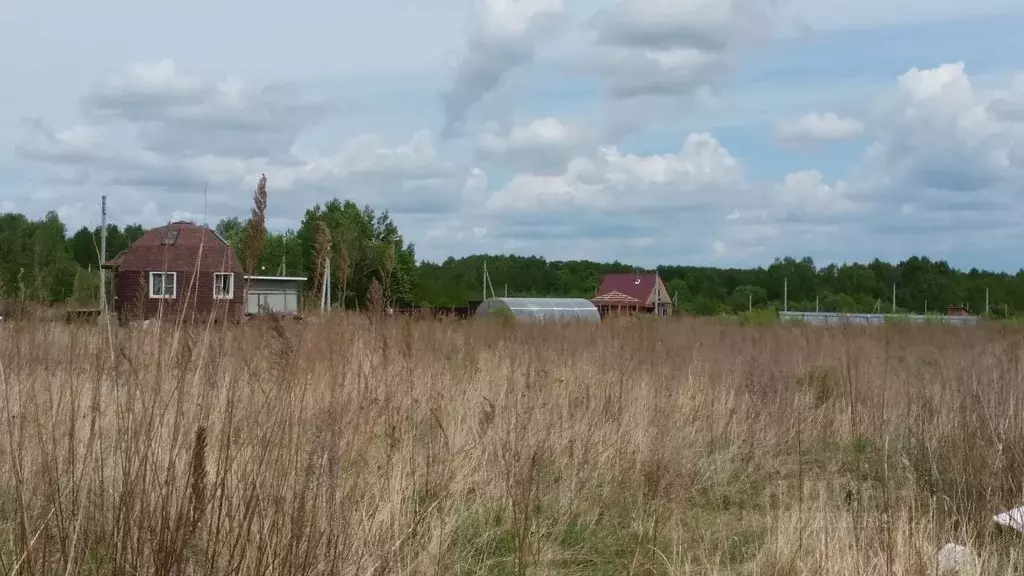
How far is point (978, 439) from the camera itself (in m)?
4.88

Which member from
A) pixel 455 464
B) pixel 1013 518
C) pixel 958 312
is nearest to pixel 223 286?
pixel 455 464

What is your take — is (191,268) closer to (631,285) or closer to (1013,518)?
(1013,518)

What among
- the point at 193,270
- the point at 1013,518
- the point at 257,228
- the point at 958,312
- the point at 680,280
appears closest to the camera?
the point at 257,228

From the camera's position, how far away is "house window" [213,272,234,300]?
8.87 ft

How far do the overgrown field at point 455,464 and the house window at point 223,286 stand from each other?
0.16 m

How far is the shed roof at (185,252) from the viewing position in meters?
2.85

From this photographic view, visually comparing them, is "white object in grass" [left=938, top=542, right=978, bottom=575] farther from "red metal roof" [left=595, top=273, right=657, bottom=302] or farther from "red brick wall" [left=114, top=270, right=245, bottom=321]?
"red metal roof" [left=595, top=273, right=657, bottom=302]

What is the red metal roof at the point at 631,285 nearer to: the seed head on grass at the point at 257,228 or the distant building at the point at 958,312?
the distant building at the point at 958,312

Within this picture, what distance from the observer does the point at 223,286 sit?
276 centimetres

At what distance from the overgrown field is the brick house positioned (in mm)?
117

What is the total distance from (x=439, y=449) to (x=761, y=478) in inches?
87.4

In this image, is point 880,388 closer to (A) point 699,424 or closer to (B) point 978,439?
(A) point 699,424

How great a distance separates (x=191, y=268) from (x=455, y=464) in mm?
1960

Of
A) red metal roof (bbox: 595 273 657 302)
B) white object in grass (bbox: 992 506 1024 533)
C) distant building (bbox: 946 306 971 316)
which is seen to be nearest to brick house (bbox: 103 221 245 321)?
white object in grass (bbox: 992 506 1024 533)
